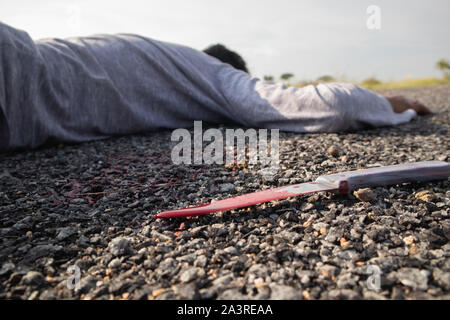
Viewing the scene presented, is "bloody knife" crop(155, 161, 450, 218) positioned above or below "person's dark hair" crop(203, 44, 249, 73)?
below

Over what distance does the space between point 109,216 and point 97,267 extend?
269 millimetres

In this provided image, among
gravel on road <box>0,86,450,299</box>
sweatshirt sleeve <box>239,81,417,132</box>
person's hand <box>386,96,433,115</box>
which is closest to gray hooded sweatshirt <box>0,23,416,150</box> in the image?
sweatshirt sleeve <box>239,81,417,132</box>

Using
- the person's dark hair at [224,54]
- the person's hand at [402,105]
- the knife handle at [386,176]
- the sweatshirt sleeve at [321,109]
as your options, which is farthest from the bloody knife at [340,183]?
the person's dark hair at [224,54]

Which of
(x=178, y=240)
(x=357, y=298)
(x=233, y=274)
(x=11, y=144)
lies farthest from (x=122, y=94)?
(x=357, y=298)

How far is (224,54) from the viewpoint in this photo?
10.3 ft

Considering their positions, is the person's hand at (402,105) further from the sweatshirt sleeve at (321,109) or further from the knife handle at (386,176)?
the knife handle at (386,176)

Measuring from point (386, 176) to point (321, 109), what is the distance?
3.30ft

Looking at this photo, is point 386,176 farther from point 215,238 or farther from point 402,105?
point 402,105

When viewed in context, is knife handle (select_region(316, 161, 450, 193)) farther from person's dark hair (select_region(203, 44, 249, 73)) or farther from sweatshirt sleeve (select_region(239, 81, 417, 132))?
person's dark hair (select_region(203, 44, 249, 73))

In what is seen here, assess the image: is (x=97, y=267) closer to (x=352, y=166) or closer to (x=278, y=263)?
(x=278, y=263)

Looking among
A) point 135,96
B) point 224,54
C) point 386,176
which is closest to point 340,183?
point 386,176

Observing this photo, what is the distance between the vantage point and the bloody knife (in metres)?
0.93

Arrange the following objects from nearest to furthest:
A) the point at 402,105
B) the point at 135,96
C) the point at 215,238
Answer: the point at 215,238 < the point at 135,96 < the point at 402,105

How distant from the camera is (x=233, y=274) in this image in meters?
0.70
